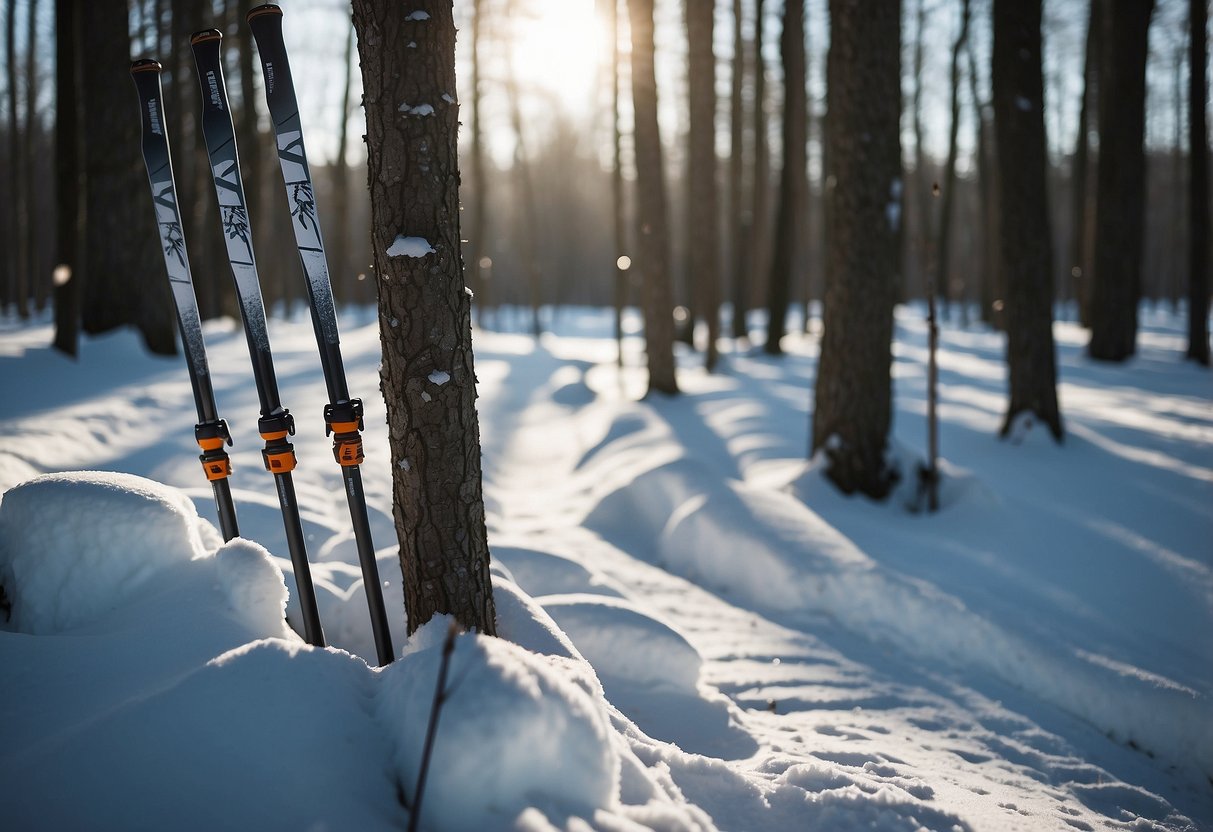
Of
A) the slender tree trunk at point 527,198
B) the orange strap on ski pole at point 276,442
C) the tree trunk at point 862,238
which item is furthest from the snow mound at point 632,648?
the slender tree trunk at point 527,198

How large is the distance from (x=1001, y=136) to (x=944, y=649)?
17.3ft

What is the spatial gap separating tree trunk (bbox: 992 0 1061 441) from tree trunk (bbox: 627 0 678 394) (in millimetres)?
3972

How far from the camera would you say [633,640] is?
3.59 metres

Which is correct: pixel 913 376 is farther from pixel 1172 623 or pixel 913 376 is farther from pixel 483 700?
pixel 483 700

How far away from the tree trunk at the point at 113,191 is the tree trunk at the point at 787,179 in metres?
9.89

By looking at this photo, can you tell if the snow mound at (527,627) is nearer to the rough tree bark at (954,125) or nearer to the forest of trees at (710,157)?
the forest of trees at (710,157)

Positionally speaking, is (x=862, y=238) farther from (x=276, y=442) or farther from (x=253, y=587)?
(x=253, y=587)

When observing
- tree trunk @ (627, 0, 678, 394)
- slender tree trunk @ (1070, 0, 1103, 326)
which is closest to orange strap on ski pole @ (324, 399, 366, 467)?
tree trunk @ (627, 0, 678, 394)

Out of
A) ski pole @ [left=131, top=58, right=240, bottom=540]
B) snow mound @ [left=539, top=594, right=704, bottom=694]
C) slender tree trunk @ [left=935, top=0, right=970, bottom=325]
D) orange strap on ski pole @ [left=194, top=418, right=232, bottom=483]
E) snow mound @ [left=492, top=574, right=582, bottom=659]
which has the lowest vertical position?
snow mound @ [left=539, top=594, right=704, bottom=694]

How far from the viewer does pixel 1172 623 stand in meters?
4.52

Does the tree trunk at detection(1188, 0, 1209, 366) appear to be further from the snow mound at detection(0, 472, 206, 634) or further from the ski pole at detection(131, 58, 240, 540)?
the snow mound at detection(0, 472, 206, 634)

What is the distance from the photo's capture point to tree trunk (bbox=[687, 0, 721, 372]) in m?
11.4

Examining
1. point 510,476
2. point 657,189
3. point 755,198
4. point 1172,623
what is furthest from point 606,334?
point 1172,623

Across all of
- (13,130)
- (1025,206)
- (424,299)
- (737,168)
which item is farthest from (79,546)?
(13,130)
